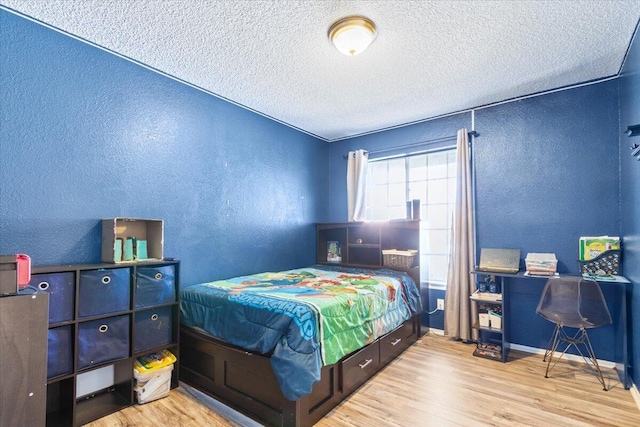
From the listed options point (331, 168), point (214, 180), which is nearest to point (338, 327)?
point (214, 180)

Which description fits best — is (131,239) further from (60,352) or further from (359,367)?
(359,367)

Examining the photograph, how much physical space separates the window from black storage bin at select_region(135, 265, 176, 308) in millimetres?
2662

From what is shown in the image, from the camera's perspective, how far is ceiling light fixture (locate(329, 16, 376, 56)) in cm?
206

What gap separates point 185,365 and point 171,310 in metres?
0.50

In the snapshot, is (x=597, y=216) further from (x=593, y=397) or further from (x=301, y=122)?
(x=301, y=122)

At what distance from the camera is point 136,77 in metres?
2.59

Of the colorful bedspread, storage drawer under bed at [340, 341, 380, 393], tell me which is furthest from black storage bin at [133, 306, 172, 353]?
storage drawer under bed at [340, 341, 380, 393]

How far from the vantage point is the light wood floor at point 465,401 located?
199 centimetres

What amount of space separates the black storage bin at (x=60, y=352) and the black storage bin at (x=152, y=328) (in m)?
0.38

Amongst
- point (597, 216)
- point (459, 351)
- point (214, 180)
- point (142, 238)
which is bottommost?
point (459, 351)

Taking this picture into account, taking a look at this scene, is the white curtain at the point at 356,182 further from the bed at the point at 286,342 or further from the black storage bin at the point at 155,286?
the black storage bin at the point at 155,286

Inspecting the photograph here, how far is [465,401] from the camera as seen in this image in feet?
7.30

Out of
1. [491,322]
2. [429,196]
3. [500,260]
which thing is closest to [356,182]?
[429,196]

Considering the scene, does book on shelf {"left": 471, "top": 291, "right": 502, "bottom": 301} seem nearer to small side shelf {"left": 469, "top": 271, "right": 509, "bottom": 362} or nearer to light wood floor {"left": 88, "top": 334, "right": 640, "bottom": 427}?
small side shelf {"left": 469, "top": 271, "right": 509, "bottom": 362}
